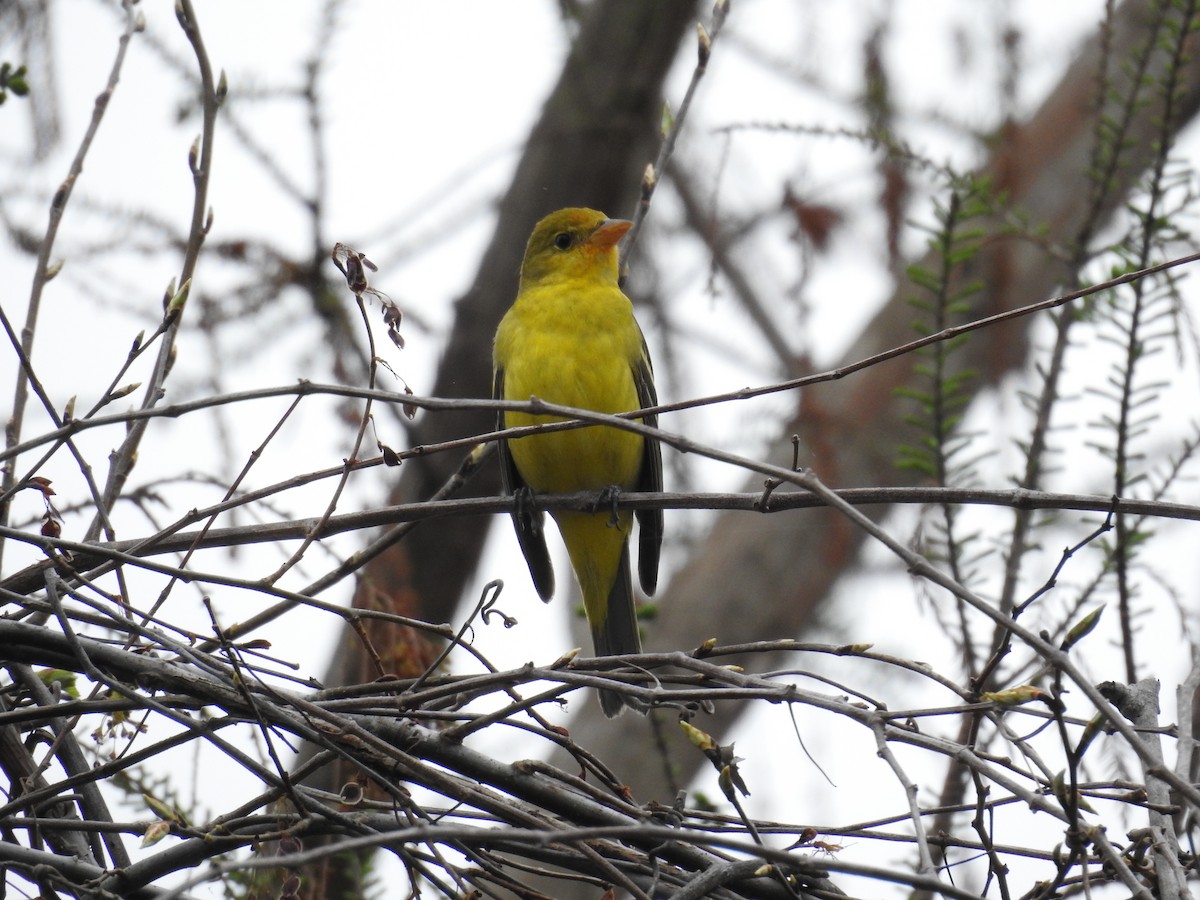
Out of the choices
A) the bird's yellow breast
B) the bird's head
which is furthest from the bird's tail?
the bird's head

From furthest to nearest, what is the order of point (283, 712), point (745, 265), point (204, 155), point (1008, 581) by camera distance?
point (745, 265)
point (1008, 581)
point (204, 155)
point (283, 712)

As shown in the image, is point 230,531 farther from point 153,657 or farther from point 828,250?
point 828,250

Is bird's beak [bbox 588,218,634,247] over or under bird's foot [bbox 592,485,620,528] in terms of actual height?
over

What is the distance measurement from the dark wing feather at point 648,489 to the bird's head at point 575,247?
1.35ft

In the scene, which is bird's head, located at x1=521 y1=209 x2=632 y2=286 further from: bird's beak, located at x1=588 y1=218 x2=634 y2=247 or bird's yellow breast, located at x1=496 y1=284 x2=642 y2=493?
bird's yellow breast, located at x1=496 y1=284 x2=642 y2=493

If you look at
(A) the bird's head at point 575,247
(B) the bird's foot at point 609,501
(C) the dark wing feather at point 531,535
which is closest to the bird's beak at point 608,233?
(A) the bird's head at point 575,247

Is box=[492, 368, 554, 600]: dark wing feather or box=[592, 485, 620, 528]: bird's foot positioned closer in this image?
box=[592, 485, 620, 528]: bird's foot

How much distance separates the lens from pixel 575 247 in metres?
5.22

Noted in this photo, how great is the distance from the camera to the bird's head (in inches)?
203

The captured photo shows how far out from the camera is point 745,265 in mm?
7379

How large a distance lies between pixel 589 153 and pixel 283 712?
4321 mm

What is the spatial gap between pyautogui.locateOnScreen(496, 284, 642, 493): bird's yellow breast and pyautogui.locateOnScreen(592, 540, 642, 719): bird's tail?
0.34 meters

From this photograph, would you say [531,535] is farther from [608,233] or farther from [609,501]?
[609,501]

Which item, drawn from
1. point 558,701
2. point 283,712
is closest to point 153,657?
point 283,712
